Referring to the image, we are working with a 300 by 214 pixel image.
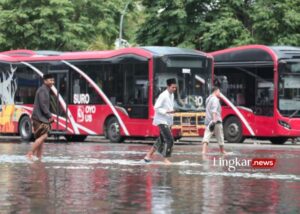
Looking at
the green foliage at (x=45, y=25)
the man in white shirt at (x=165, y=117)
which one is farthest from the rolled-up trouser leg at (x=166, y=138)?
the green foliage at (x=45, y=25)

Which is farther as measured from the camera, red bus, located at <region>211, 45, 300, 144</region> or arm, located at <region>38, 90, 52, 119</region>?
red bus, located at <region>211, 45, 300, 144</region>

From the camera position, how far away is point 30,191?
40.6 feet

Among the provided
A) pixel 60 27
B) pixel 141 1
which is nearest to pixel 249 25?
pixel 141 1

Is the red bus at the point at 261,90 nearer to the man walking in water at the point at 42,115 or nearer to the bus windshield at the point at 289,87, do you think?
the bus windshield at the point at 289,87

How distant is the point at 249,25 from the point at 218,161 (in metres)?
20.3

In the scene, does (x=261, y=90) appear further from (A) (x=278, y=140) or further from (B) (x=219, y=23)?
(B) (x=219, y=23)

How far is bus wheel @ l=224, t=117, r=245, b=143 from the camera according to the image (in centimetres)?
2898

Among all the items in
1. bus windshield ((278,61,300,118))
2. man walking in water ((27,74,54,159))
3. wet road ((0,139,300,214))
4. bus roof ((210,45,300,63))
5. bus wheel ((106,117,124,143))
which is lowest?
wet road ((0,139,300,214))

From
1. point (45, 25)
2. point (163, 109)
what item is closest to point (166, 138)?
point (163, 109)

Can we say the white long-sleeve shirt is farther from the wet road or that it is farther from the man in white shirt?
the wet road

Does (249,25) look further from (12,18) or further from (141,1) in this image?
(12,18)

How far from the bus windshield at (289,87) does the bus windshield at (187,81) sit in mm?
2524

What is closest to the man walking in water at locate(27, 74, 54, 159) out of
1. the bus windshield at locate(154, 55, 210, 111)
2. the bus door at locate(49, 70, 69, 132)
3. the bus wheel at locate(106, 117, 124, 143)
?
the bus windshield at locate(154, 55, 210, 111)

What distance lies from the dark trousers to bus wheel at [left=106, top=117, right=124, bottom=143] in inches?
427
